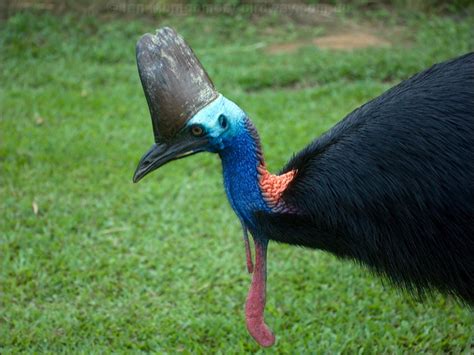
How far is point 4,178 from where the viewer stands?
5109 millimetres

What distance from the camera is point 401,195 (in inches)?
105

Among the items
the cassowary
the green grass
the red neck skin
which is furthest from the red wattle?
the green grass

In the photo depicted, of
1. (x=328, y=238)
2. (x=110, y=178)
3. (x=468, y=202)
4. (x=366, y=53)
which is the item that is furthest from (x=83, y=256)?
(x=366, y=53)

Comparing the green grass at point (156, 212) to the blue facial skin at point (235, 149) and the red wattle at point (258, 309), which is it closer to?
the red wattle at point (258, 309)

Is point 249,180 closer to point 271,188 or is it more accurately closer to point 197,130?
point 271,188

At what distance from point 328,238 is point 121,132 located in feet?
10.3

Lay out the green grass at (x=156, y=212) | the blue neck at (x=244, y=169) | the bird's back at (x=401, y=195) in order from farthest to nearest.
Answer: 1. the green grass at (x=156, y=212)
2. the blue neck at (x=244, y=169)
3. the bird's back at (x=401, y=195)

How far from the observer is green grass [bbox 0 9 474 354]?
3754mm

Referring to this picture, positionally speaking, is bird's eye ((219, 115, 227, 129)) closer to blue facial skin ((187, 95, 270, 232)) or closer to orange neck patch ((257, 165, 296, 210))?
blue facial skin ((187, 95, 270, 232))

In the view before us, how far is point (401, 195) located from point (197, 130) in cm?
68

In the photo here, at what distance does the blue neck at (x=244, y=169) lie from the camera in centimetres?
276

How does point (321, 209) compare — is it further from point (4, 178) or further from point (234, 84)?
point (234, 84)

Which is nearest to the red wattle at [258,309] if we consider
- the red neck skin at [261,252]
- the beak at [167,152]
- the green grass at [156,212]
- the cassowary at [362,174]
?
the red neck skin at [261,252]

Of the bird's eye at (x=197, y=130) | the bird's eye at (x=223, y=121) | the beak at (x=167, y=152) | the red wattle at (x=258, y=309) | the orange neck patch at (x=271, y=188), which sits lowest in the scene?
the red wattle at (x=258, y=309)
